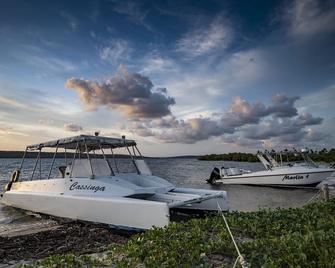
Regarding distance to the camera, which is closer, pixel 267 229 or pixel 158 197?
pixel 267 229

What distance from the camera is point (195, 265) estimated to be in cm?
447

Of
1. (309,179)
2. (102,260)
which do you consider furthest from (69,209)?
(309,179)

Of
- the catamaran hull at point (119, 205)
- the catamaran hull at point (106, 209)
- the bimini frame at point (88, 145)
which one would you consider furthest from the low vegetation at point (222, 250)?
the bimini frame at point (88, 145)

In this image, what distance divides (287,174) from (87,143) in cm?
2040

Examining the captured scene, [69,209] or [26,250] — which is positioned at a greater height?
[69,209]

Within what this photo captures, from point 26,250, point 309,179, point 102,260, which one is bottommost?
point 26,250

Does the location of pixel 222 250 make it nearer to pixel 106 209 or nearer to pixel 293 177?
pixel 106 209

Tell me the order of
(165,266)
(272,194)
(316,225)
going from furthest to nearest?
1. (272,194)
2. (316,225)
3. (165,266)

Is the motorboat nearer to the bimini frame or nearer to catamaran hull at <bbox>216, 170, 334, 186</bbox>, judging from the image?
catamaran hull at <bbox>216, 170, 334, 186</bbox>

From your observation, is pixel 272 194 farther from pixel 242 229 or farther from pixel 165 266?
pixel 165 266

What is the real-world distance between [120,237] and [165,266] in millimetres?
4889

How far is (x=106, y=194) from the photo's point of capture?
10.4 m

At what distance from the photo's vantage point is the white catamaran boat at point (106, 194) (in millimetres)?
9148

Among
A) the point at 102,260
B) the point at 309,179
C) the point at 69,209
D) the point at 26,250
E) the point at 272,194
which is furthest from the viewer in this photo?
the point at 309,179
